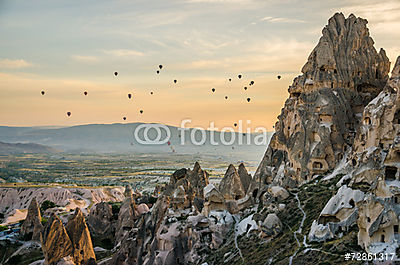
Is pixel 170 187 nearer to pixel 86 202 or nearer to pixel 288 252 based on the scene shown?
pixel 288 252

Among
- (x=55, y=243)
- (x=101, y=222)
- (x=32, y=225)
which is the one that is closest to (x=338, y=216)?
(x=55, y=243)

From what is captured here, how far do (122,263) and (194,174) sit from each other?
19.7 meters

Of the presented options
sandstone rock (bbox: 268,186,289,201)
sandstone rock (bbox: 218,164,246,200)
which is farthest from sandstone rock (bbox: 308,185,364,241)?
sandstone rock (bbox: 218,164,246,200)

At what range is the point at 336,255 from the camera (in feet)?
97.6

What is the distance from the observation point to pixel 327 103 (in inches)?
1897

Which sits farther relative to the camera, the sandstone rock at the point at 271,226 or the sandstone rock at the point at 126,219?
the sandstone rock at the point at 126,219

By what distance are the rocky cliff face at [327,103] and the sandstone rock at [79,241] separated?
76.5 ft

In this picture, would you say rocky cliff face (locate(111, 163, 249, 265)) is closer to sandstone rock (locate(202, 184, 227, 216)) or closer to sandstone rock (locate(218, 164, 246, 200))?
sandstone rock (locate(202, 184, 227, 216))

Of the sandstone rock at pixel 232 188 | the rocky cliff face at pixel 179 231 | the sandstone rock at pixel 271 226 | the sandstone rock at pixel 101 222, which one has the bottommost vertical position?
the sandstone rock at pixel 101 222

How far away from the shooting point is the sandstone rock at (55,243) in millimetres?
48750

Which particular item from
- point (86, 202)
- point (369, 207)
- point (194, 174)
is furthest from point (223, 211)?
point (86, 202)

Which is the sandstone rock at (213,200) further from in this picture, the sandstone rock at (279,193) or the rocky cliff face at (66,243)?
the rocky cliff face at (66,243)

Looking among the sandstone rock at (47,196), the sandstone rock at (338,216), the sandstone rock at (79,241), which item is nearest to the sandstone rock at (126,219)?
the sandstone rock at (79,241)

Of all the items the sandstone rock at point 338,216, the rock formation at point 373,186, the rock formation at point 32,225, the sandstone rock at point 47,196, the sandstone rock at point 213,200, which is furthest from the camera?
the sandstone rock at point 47,196
